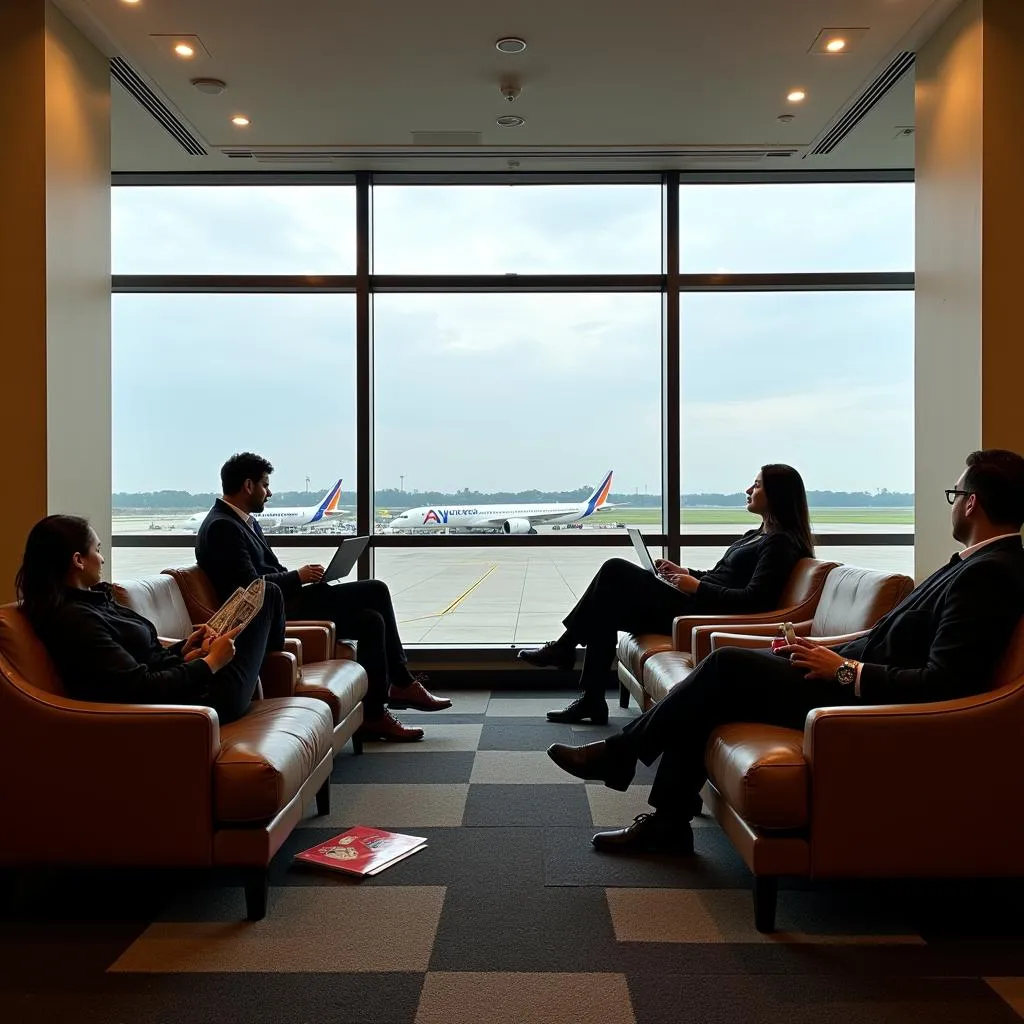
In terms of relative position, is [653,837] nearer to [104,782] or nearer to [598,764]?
[598,764]

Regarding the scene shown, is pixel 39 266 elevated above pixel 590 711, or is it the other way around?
pixel 39 266

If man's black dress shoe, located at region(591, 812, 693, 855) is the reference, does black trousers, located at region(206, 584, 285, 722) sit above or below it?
above

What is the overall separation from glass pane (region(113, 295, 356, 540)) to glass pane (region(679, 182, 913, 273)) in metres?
2.34

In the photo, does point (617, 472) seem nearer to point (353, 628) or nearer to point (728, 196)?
point (728, 196)

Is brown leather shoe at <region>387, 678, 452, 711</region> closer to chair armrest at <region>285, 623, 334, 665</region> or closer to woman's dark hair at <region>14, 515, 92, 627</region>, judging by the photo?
chair armrest at <region>285, 623, 334, 665</region>

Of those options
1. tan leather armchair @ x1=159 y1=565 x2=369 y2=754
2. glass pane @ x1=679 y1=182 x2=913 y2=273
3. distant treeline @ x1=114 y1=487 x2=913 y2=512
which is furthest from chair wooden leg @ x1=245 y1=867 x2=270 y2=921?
glass pane @ x1=679 y1=182 x2=913 y2=273

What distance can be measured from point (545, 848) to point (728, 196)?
4450mm

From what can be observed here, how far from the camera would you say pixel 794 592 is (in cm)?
436

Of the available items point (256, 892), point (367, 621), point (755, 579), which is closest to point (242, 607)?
point (256, 892)

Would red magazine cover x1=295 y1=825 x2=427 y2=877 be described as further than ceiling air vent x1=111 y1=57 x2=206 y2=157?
No

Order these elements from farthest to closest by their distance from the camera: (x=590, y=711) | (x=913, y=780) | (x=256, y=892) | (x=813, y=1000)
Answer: (x=590, y=711), (x=256, y=892), (x=913, y=780), (x=813, y=1000)

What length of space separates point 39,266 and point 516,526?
3.09 metres

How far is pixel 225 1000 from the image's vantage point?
81.2 inches

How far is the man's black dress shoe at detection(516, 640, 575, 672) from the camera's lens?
4.88 m
